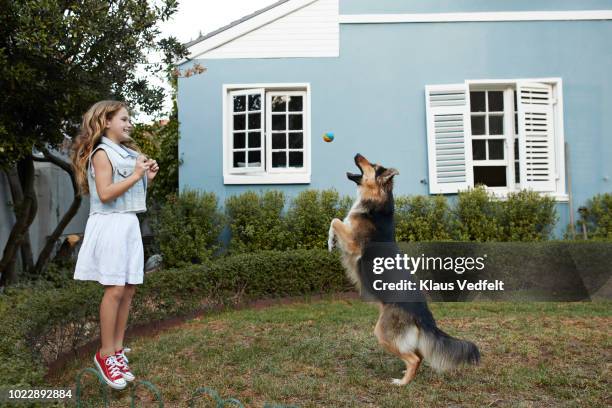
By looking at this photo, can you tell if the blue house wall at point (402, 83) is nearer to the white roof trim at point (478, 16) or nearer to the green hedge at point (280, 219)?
the white roof trim at point (478, 16)

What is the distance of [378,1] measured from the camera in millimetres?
9227

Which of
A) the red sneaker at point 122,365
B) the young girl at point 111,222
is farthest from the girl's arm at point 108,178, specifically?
the red sneaker at point 122,365

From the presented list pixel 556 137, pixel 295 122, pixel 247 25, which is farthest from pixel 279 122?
pixel 556 137

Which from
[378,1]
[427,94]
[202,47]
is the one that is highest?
[378,1]

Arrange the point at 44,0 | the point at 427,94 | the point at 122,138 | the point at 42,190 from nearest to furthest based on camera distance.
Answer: the point at 122,138 < the point at 44,0 < the point at 427,94 < the point at 42,190

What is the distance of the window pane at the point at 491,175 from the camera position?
9.43 meters

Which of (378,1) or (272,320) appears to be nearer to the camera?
(272,320)

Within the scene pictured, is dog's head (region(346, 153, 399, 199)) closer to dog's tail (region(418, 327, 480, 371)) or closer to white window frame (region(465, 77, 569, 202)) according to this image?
dog's tail (region(418, 327, 480, 371))

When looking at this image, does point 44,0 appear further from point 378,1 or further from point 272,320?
point 378,1

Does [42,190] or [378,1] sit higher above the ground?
[378,1]

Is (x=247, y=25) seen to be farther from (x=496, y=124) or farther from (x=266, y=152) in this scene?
(x=496, y=124)

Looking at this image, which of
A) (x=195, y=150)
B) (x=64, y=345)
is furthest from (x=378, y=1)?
(x=64, y=345)

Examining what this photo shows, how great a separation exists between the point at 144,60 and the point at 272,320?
363cm

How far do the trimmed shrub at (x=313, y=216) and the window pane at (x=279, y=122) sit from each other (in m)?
1.25
